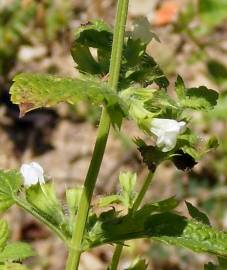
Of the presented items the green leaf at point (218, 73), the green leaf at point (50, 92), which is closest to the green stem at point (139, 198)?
the green leaf at point (50, 92)

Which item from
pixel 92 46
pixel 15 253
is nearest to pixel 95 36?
pixel 92 46

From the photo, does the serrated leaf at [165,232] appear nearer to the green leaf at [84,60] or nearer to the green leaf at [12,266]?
the green leaf at [12,266]

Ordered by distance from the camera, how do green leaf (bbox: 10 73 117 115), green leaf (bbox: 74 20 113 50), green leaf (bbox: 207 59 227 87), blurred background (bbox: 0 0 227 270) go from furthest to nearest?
blurred background (bbox: 0 0 227 270)
green leaf (bbox: 207 59 227 87)
green leaf (bbox: 74 20 113 50)
green leaf (bbox: 10 73 117 115)

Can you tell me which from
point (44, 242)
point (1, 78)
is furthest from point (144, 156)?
point (1, 78)

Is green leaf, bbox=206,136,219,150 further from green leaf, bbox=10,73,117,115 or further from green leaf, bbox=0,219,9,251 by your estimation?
green leaf, bbox=0,219,9,251

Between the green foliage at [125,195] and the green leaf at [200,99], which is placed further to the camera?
the green foliage at [125,195]

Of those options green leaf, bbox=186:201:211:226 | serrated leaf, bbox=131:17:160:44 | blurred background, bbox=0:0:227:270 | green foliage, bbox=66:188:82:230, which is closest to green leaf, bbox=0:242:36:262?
green foliage, bbox=66:188:82:230
